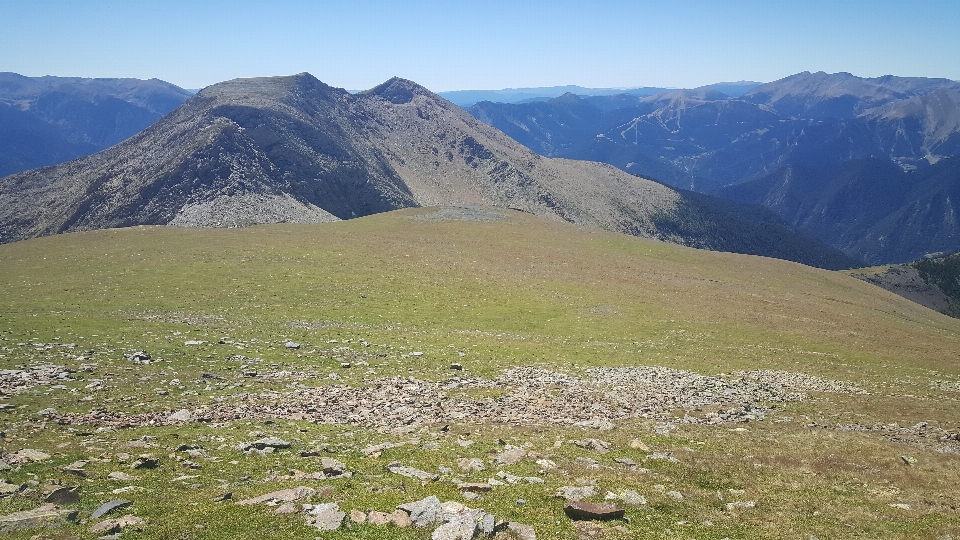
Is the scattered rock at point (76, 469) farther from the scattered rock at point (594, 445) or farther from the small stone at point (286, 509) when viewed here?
the scattered rock at point (594, 445)

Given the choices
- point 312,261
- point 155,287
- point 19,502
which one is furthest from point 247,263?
point 19,502

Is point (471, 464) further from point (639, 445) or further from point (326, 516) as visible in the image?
point (639, 445)

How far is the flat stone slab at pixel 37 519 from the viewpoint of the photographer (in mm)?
12699

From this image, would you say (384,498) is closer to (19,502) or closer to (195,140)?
(19,502)

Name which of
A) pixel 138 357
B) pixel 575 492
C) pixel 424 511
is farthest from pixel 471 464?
pixel 138 357

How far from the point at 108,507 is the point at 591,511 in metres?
12.8

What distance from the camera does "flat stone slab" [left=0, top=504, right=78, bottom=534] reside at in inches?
500

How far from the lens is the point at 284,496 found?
604 inches

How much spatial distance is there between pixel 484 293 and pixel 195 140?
178101mm

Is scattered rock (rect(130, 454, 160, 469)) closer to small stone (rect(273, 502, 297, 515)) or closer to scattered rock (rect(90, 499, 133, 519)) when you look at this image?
scattered rock (rect(90, 499, 133, 519))

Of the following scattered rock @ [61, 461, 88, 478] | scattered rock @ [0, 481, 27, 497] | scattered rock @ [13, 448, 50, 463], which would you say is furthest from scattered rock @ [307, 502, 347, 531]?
scattered rock @ [13, 448, 50, 463]

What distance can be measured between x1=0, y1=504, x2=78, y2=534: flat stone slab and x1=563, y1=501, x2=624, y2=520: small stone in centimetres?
1278

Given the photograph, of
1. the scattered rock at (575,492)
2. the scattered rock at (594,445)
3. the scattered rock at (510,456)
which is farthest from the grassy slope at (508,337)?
the scattered rock at (510,456)

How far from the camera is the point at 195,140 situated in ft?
644
